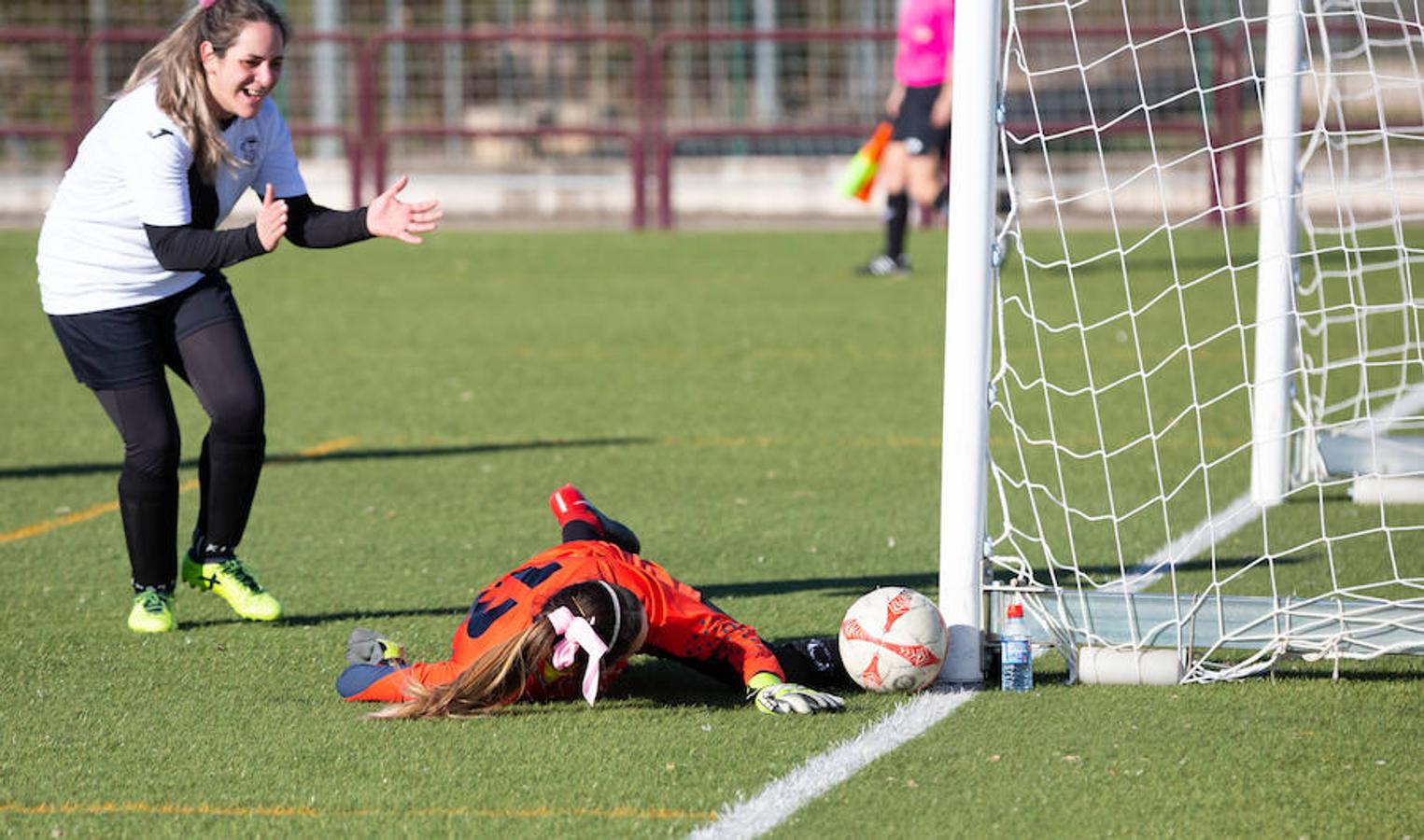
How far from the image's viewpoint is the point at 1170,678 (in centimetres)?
467

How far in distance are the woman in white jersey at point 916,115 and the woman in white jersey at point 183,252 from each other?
364 inches

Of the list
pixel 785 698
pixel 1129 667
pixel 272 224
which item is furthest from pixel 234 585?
pixel 1129 667

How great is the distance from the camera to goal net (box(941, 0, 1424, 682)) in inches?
190

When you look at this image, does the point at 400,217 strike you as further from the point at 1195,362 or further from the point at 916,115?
the point at 916,115

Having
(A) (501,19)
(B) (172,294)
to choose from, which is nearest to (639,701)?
(B) (172,294)

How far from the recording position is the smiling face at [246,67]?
4.96 m

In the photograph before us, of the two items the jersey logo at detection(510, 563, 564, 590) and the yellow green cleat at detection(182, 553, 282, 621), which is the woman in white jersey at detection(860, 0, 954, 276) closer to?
the yellow green cleat at detection(182, 553, 282, 621)

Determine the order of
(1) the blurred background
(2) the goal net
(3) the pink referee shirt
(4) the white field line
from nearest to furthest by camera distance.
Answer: (4) the white field line → (2) the goal net → (3) the pink referee shirt → (1) the blurred background

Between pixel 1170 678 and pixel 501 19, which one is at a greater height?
pixel 501 19

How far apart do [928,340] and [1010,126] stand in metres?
6.06

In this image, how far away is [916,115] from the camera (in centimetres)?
1445

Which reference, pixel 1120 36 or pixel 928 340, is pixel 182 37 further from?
pixel 1120 36

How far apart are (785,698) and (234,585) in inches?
73.8

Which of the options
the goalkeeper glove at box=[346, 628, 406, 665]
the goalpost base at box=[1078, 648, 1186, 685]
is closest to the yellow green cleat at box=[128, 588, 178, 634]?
the goalkeeper glove at box=[346, 628, 406, 665]
